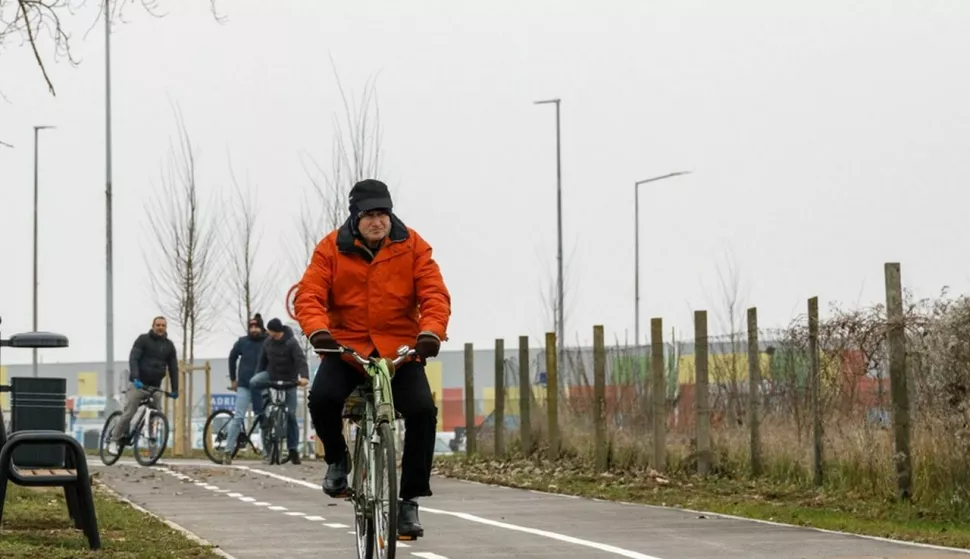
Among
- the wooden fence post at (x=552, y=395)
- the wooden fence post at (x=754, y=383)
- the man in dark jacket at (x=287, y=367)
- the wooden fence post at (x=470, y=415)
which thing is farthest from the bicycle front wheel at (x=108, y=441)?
the wooden fence post at (x=754, y=383)

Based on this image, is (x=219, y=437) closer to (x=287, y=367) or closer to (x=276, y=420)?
(x=276, y=420)

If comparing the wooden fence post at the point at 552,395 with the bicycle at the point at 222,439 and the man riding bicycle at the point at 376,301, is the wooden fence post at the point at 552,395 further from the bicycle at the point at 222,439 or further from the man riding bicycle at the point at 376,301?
the man riding bicycle at the point at 376,301

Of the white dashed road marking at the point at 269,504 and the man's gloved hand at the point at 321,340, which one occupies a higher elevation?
the man's gloved hand at the point at 321,340

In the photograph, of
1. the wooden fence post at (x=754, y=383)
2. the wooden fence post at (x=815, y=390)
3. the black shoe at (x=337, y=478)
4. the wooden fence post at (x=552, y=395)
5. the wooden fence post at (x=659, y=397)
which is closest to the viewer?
the black shoe at (x=337, y=478)

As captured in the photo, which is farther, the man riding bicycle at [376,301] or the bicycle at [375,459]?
the man riding bicycle at [376,301]

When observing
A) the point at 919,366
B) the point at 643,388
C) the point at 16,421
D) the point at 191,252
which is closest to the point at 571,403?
the point at 643,388

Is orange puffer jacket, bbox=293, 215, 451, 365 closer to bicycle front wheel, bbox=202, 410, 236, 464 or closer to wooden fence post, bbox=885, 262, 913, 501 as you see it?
wooden fence post, bbox=885, 262, 913, 501

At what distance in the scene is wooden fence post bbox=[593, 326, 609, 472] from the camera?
21656mm

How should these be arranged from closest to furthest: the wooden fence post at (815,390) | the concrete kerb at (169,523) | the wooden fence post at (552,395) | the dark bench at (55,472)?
the dark bench at (55,472) → the concrete kerb at (169,523) → the wooden fence post at (815,390) → the wooden fence post at (552,395)

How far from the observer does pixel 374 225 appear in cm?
1010

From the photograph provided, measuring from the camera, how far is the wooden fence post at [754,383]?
744 inches

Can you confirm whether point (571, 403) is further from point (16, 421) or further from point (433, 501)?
point (16, 421)

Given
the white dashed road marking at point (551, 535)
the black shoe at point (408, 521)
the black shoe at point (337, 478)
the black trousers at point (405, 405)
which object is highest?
the black trousers at point (405, 405)

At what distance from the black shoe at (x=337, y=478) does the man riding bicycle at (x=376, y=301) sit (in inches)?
14.0
